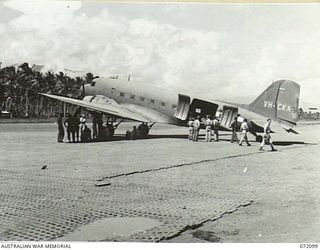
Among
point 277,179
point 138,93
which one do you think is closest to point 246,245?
point 277,179

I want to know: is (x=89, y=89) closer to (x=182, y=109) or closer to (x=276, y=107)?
(x=182, y=109)

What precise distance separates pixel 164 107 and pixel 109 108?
1.27 m

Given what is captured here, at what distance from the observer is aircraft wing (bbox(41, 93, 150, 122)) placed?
330 inches

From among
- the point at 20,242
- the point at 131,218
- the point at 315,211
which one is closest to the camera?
the point at 20,242

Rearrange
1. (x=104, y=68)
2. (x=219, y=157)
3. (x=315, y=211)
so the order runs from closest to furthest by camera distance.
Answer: (x=315, y=211) → (x=104, y=68) → (x=219, y=157)

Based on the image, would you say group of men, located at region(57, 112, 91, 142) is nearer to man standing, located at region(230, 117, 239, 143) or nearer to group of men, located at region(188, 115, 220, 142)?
group of men, located at region(188, 115, 220, 142)

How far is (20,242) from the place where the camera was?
9.95ft

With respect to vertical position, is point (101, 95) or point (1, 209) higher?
point (101, 95)

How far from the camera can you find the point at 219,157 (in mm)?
5949

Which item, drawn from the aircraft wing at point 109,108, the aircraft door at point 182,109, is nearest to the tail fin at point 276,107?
the aircraft door at point 182,109

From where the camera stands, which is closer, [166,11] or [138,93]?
[166,11]

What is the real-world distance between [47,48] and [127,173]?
70.4 inches

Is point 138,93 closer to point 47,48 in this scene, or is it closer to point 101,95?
point 101,95

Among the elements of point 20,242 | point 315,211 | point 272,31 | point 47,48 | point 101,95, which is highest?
point 272,31
